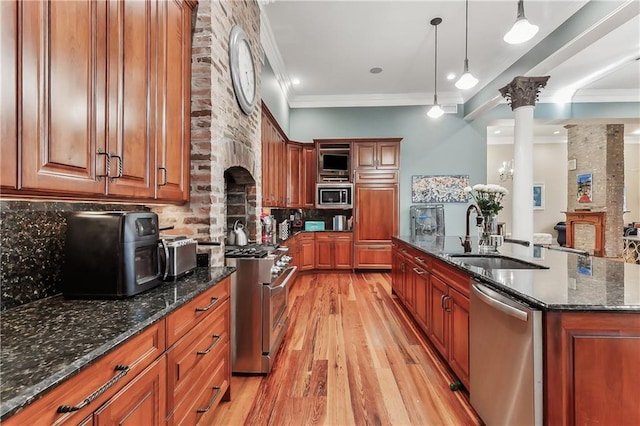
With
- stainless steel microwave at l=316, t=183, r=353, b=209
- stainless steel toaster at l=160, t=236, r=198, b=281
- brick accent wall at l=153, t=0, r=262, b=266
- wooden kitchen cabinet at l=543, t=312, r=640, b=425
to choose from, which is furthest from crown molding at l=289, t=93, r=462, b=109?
wooden kitchen cabinet at l=543, t=312, r=640, b=425

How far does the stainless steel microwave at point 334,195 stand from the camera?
5.82m

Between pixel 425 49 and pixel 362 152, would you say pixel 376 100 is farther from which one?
pixel 425 49

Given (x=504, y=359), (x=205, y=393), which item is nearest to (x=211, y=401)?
(x=205, y=393)

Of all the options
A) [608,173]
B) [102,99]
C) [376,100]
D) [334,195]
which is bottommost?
[334,195]

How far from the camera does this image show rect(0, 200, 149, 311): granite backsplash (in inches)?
45.0

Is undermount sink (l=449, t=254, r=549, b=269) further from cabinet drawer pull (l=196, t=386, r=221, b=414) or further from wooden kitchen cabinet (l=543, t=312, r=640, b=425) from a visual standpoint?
cabinet drawer pull (l=196, t=386, r=221, b=414)

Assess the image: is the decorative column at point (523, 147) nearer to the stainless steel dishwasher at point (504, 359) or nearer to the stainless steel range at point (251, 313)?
the stainless steel dishwasher at point (504, 359)

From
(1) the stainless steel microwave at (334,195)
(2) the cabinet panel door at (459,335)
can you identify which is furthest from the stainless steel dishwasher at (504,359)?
(1) the stainless steel microwave at (334,195)

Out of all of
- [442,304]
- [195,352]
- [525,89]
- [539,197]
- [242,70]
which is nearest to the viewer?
[195,352]

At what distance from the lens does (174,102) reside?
6.03ft

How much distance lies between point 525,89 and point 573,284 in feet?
13.5

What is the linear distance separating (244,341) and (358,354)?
1005 mm

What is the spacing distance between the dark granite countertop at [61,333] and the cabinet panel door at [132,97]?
0.51m

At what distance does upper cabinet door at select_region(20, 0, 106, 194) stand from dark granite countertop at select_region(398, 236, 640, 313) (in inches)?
75.4
